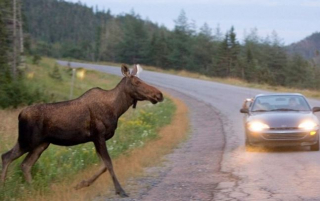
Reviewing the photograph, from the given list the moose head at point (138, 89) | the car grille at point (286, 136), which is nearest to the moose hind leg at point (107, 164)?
the moose head at point (138, 89)

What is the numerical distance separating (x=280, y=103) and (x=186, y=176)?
5565 millimetres

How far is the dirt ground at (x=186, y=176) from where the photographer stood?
9.54 metres

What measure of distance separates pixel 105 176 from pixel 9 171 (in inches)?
75.0

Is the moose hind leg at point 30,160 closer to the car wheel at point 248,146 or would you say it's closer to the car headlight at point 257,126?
the car headlight at point 257,126

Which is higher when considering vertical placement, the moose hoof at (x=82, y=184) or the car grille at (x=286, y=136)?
the car grille at (x=286, y=136)

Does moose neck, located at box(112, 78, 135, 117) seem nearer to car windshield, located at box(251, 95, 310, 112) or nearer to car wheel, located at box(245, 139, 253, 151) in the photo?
car wheel, located at box(245, 139, 253, 151)

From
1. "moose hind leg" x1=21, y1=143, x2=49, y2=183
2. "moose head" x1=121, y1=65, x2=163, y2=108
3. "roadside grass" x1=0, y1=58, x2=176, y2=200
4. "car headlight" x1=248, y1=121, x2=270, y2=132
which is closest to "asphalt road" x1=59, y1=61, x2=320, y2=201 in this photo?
"car headlight" x1=248, y1=121, x2=270, y2=132

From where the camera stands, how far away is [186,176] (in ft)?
37.1

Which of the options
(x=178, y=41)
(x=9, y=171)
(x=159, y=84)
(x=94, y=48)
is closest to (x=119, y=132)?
(x=9, y=171)

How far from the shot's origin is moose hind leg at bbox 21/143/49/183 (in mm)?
9430

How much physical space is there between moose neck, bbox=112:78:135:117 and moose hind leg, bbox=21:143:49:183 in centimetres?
126

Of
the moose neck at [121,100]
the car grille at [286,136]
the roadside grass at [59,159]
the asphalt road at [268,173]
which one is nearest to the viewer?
the roadside grass at [59,159]

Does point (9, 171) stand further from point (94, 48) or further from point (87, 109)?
point (94, 48)

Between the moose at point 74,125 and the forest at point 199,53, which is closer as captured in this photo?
the moose at point 74,125
